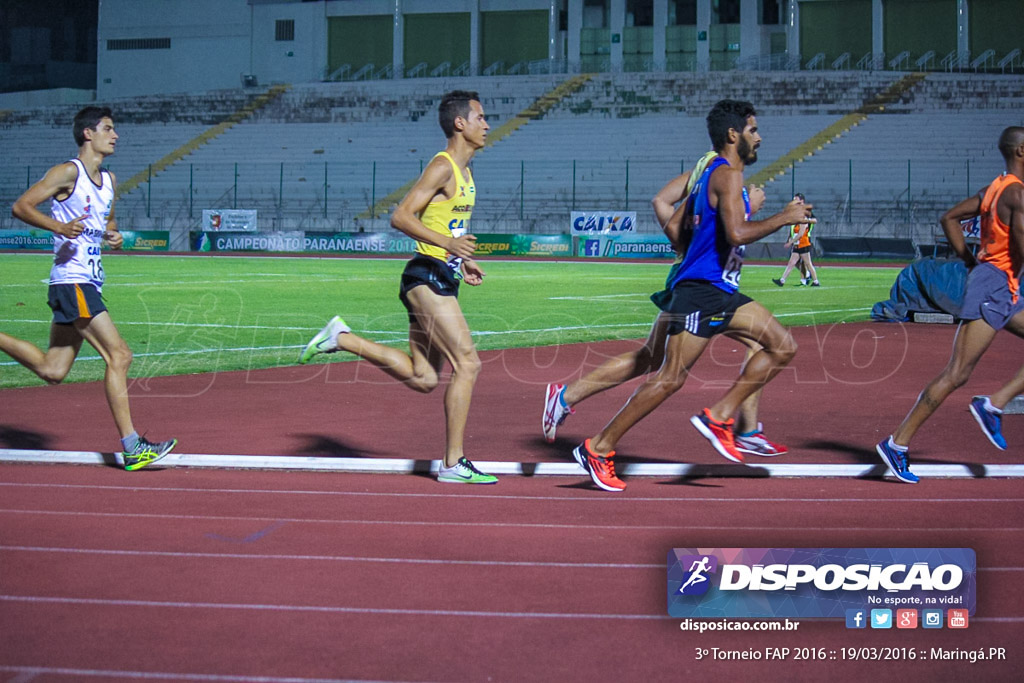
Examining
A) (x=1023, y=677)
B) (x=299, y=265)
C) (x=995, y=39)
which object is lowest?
(x=1023, y=677)

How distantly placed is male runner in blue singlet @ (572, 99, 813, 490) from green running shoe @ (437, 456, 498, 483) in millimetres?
556

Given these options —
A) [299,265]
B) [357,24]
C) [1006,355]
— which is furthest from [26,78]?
[1006,355]

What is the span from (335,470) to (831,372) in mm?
6779

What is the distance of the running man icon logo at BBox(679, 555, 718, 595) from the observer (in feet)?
14.9

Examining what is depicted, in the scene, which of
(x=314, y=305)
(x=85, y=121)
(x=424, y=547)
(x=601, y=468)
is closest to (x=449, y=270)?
(x=601, y=468)

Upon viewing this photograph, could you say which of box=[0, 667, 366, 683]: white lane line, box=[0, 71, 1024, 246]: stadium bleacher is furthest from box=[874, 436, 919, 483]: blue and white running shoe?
box=[0, 71, 1024, 246]: stadium bleacher

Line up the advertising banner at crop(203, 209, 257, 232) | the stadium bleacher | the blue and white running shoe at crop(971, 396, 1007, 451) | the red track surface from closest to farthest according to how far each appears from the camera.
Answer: the red track surface < the blue and white running shoe at crop(971, 396, 1007, 451) < the stadium bleacher < the advertising banner at crop(203, 209, 257, 232)

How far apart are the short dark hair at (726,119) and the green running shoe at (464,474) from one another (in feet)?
7.37

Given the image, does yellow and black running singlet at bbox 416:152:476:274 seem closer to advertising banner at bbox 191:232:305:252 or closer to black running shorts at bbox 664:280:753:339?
black running shorts at bbox 664:280:753:339

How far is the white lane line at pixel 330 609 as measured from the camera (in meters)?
4.55

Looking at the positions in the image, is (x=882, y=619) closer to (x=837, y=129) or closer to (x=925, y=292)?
(x=925, y=292)

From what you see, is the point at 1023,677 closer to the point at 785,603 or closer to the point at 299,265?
the point at 785,603

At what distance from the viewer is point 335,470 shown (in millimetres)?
7449

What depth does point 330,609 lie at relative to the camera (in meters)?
4.63
